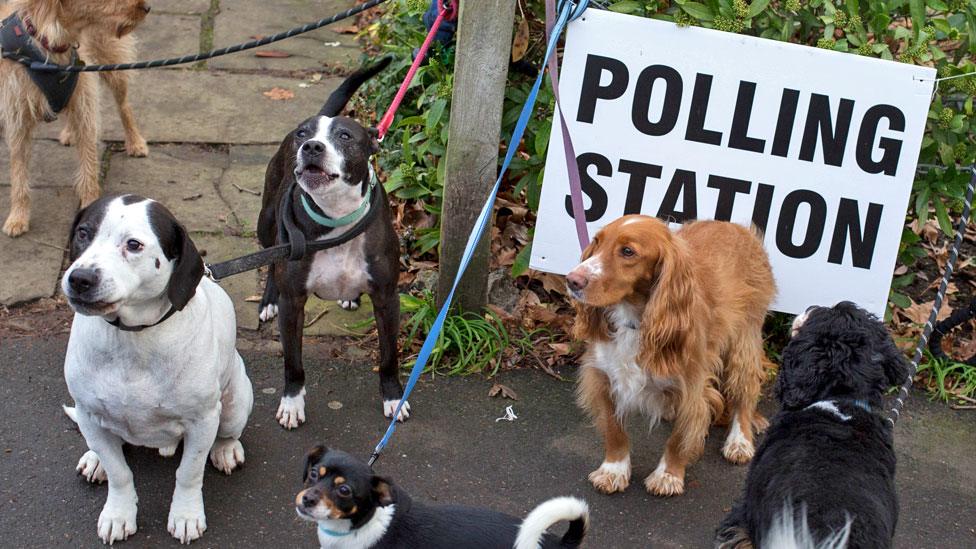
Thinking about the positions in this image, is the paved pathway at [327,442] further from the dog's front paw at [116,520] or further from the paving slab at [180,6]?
the paving slab at [180,6]

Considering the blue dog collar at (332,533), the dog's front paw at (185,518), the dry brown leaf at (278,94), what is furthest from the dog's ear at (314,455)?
the dry brown leaf at (278,94)

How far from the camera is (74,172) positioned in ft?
19.5

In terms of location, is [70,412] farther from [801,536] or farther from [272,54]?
[272,54]

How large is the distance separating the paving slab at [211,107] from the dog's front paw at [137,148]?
70mm

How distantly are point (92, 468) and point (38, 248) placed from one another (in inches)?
80.1

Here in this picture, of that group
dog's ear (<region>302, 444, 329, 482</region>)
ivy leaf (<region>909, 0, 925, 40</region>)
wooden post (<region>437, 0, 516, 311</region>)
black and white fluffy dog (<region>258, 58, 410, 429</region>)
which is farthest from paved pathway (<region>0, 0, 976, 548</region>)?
ivy leaf (<region>909, 0, 925, 40</region>)

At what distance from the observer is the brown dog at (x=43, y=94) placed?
517 cm

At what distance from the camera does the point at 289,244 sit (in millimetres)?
3824

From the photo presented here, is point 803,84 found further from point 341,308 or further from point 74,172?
point 74,172

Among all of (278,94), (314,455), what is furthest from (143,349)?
(278,94)

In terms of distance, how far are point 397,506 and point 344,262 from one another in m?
1.37

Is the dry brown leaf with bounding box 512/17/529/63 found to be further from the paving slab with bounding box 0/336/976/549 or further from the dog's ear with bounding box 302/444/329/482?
the dog's ear with bounding box 302/444/329/482

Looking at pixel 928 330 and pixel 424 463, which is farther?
pixel 424 463

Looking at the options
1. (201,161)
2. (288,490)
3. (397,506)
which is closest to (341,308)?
(288,490)
